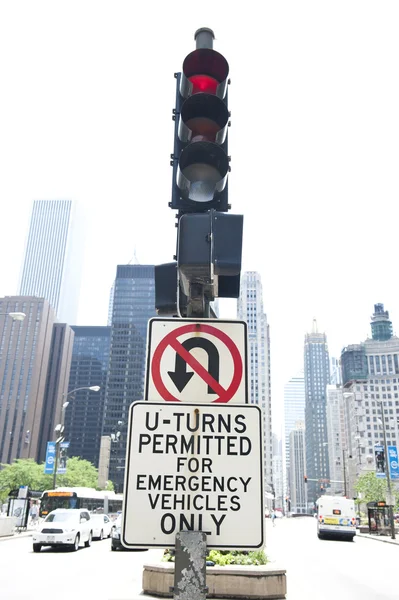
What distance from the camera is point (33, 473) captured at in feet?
201

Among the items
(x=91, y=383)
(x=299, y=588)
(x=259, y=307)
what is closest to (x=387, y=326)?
(x=259, y=307)

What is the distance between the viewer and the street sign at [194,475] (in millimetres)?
2945

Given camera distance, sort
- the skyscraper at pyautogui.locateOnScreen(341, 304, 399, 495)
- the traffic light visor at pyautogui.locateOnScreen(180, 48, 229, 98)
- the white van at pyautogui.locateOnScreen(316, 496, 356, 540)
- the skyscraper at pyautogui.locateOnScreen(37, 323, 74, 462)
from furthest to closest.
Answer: the skyscraper at pyautogui.locateOnScreen(37, 323, 74, 462) < the skyscraper at pyautogui.locateOnScreen(341, 304, 399, 495) < the white van at pyautogui.locateOnScreen(316, 496, 356, 540) < the traffic light visor at pyautogui.locateOnScreen(180, 48, 229, 98)

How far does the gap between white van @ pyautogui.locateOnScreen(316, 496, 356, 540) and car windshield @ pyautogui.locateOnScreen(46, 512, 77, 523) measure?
1526 centimetres

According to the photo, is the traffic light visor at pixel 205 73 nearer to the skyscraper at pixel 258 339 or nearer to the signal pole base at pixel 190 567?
the signal pole base at pixel 190 567

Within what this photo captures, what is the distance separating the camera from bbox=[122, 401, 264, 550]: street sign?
2945 mm

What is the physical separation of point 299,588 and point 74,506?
24.6 meters

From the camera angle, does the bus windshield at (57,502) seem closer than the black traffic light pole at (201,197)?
No

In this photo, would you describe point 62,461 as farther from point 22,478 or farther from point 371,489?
point 371,489

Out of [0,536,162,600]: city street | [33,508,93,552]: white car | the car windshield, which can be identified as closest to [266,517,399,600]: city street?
[0,536,162,600]: city street

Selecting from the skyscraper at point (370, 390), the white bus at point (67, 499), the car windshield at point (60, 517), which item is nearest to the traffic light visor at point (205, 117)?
the car windshield at point (60, 517)

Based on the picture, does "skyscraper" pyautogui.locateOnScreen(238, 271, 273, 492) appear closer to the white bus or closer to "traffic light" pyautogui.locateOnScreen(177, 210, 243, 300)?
the white bus

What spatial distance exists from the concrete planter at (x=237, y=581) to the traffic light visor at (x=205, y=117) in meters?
9.42

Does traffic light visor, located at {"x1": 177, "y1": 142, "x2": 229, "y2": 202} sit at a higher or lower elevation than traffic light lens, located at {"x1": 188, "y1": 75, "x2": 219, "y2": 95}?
lower
